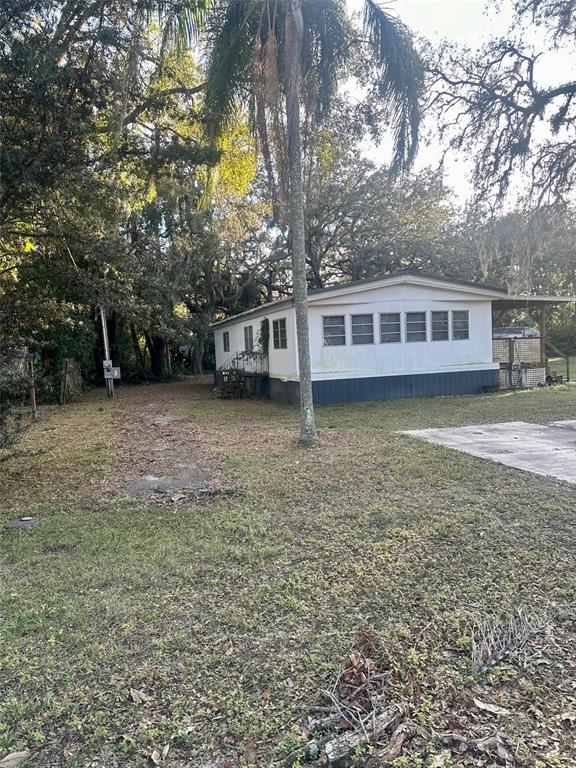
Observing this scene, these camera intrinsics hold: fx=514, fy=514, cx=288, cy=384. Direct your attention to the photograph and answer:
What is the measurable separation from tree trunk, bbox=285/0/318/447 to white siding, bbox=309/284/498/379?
13.7 ft

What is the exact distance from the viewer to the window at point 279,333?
13.6m

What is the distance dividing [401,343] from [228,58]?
7814 millimetres

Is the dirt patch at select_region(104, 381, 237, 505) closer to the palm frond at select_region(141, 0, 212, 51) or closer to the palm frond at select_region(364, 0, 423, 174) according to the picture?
the palm frond at select_region(364, 0, 423, 174)

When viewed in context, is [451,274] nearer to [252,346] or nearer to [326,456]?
[252,346]

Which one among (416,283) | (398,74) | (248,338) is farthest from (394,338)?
(398,74)

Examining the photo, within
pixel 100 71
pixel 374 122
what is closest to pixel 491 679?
pixel 100 71

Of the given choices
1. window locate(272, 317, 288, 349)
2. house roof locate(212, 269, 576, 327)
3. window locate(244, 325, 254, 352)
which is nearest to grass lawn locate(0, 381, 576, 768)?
house roof locate(212, 269, 576, 327)

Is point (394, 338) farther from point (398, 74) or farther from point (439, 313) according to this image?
point (398, 74)

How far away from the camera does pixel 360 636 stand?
2.67m

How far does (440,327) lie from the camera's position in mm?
13508

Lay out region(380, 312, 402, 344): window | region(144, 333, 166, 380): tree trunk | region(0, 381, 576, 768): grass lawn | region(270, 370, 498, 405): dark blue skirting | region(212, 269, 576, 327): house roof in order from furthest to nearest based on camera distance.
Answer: region(144, 333, 166, 380): tree trunk → region(380, 312, 402, 344): window → region(270, 370, 498, 405): dark blue skirting → region(212, 269, 576, 327): house roof → region(0, 381, 576, 768): grass lawn

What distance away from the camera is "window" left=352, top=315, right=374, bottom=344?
12875 millimetres

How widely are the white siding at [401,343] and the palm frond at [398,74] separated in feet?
15.6

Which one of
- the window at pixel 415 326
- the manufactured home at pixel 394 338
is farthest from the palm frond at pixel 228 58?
the window at pixel 415 326
